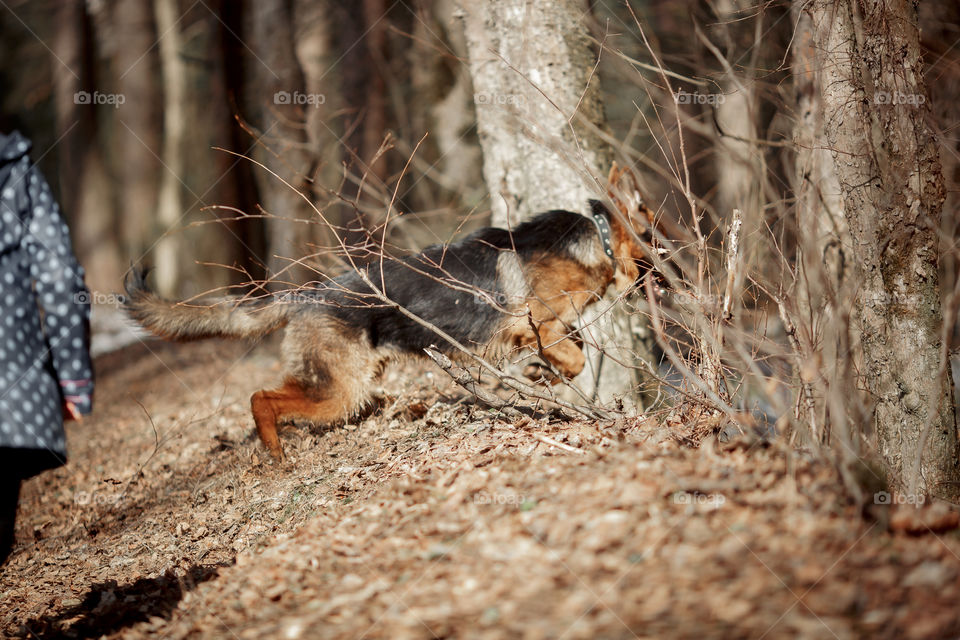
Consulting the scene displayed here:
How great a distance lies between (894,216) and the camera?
3.68 m

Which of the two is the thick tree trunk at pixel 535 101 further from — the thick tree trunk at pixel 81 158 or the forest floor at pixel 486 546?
the thick tree trunk at pixel 81 158

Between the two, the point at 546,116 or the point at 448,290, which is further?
the point at 546,116

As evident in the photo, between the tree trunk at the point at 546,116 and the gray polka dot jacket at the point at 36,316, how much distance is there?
290 cm

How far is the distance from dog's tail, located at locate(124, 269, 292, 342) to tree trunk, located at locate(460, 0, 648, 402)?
6.74ft

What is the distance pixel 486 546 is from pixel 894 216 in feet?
9.54

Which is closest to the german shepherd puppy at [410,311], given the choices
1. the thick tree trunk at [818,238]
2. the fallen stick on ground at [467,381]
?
the fallen stick on ground at [467,381]

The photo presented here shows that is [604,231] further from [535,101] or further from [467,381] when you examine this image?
[467,381]

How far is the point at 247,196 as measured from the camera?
38.7ft

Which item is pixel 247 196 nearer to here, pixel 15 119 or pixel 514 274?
pixel 514 274

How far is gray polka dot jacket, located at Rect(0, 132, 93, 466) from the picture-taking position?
379 centimetres

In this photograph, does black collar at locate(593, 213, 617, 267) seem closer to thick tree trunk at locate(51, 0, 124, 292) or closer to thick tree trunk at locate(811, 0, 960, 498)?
thick tree trunk at locate(811, 0, 960, 498)

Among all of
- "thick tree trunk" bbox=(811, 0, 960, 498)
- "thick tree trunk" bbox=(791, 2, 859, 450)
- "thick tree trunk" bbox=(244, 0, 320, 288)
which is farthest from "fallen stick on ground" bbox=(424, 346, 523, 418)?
"thick tree trunk" bbox=(244, 0, 320, 288)

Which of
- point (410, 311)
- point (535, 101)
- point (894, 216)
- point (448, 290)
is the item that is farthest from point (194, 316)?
point (894, 216)

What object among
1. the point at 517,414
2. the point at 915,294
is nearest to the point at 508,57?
the point at 517,414
